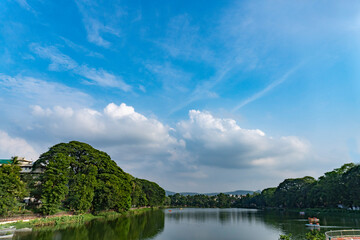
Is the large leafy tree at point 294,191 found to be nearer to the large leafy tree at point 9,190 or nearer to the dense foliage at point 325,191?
the dense foliage at point 325,191

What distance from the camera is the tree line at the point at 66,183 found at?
33531 millimetres

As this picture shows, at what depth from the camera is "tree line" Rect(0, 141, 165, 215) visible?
33.5 m

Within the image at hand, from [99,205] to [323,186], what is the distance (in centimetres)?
6344

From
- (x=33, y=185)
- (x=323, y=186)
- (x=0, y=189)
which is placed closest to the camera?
(x=0, y=189)

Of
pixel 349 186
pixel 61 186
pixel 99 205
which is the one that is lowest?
pixel 99 205

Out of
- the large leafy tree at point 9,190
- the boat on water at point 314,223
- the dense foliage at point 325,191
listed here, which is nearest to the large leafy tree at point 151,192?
the dense foliage at point 325,191

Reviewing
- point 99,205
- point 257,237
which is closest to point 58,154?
point 99,205

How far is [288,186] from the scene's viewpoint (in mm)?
95062

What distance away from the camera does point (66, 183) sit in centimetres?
4075

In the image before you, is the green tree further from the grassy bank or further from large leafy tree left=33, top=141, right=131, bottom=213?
the grassy bank

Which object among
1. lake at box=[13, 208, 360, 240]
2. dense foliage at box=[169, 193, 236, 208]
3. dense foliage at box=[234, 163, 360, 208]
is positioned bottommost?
lake at box=[13, 208, 360, 240]

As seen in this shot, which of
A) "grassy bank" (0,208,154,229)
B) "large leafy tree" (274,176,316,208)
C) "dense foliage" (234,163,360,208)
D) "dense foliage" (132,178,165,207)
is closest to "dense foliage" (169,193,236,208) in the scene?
"dense foliage" (132,178,165,207)

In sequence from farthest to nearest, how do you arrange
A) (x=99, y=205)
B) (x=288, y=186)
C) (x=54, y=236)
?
1. (x=288, y=186)
2. (x=99, y=205)
3. (x=54, y=236)

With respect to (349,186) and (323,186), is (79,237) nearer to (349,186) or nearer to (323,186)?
(349,186)
